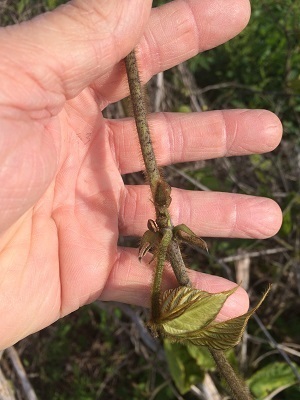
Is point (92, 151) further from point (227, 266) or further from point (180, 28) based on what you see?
point (227, 266)

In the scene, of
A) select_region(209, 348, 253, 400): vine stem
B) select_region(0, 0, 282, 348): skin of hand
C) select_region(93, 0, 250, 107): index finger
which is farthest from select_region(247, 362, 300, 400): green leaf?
select_region(93, 0, 250, 107): index finger

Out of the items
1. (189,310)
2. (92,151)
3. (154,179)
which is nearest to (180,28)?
(92,151)

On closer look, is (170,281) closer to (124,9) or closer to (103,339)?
(124,9)

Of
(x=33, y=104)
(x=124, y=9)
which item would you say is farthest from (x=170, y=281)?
(x=124, y=9)

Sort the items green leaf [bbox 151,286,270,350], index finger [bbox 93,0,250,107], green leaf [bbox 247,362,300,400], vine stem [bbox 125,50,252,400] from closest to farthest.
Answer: green leaf [bbox 151,286,270,350]
vine stem [bbox 125,50,252,400]
index finger [bbox 93,0,250,107]
green leaf [bbox 247,362,300,400]

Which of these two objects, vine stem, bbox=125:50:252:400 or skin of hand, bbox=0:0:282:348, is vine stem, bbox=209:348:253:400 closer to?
vine stem, bbox=125:50:252:400

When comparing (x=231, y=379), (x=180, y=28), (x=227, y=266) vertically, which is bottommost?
(x=227, y=266)
